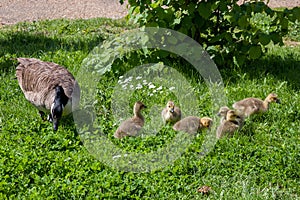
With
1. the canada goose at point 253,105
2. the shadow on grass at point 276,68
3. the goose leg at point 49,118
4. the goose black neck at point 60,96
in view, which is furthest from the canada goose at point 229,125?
the goose leg at point 49,118

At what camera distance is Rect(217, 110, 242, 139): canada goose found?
5.62m

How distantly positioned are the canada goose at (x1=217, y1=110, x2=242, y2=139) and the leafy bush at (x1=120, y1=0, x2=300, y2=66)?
1.56 m

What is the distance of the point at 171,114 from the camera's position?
595 cm

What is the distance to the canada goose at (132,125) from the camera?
18.8ft

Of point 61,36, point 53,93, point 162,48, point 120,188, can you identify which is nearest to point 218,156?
point 120,188

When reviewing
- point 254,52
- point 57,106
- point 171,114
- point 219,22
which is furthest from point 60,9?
point 171,114

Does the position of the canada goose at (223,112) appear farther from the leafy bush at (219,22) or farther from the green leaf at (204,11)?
the green leaf at (204,11)

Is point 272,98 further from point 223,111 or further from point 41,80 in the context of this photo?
point 41,80

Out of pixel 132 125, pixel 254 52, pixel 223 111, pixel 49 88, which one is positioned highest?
pixel 254 52

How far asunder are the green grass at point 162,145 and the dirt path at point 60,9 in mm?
4087

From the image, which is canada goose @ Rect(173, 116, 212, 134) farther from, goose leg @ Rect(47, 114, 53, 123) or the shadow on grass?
the shadow on grass

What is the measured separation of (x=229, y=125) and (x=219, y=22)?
2.40 m

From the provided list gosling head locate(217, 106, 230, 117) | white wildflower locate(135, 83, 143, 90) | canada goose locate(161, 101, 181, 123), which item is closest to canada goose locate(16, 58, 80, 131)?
white wildflower locate(135, 83, 143, 90)

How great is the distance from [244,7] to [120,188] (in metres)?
3.31
